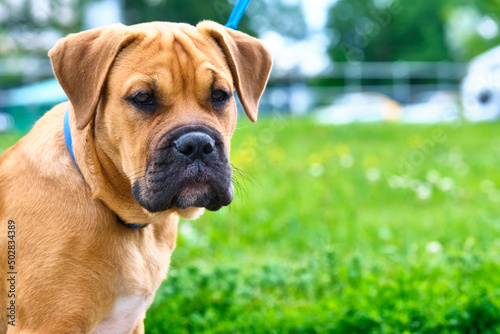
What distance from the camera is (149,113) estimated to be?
3145mm

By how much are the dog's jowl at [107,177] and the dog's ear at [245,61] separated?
219 mm

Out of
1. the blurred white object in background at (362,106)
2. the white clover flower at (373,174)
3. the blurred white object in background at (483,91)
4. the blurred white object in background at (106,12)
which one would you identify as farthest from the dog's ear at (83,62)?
the blurred white object in background at (362,106)

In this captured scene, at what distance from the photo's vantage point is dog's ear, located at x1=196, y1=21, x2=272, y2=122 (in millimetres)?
3508

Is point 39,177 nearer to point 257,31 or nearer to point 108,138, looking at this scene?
point 108,138

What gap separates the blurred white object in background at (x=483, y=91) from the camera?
13.1 metres

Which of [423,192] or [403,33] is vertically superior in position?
[423,192]

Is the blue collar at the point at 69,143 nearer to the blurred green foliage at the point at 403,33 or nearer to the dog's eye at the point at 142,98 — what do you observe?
the dog's eye at the point at 142,98

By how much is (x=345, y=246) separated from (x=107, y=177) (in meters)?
3.54

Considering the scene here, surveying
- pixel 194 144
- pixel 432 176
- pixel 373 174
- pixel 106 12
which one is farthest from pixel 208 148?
pixel 106 12

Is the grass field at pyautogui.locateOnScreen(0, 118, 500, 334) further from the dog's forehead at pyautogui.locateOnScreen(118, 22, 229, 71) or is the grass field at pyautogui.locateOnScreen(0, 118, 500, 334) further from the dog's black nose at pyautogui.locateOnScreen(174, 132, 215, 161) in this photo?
the dog's forehead at pyautogui.locateOnScreen(118, 22, 229, 71)

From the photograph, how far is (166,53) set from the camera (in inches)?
125

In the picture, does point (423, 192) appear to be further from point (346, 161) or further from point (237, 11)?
point (237, 11)

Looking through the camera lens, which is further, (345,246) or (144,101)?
(345,246)

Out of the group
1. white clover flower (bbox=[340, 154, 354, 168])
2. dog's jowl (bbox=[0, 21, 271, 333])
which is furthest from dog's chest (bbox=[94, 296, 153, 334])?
white clover flower (bbox=[340, 154, 354, 168])
